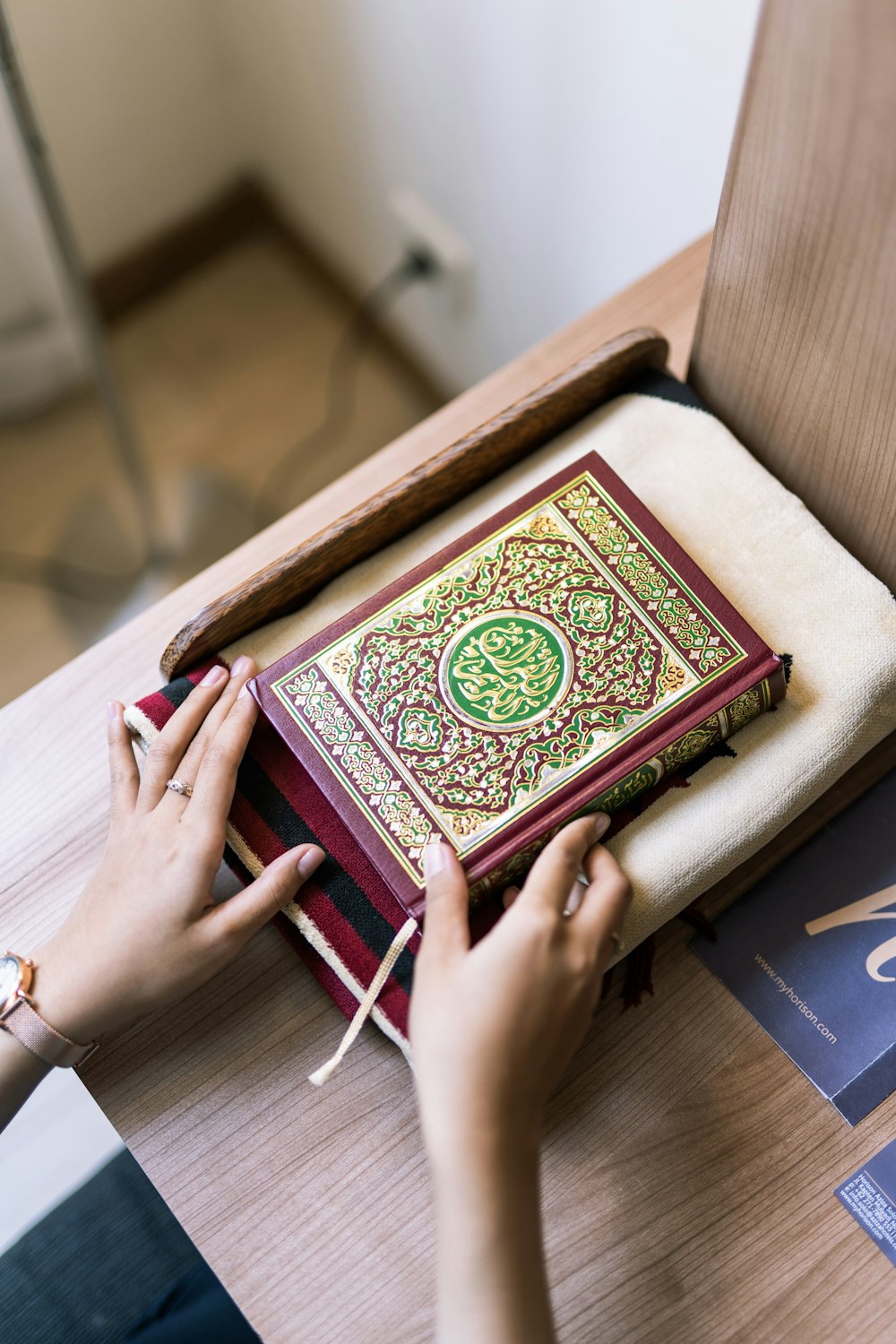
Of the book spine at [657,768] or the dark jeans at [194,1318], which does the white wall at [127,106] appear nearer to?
the book spine at [657,768]

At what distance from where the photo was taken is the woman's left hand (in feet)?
1.93

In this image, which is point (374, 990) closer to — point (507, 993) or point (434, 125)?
point (507, 993)

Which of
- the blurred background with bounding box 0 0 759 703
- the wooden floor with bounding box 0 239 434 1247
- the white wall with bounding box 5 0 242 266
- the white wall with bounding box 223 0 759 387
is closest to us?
the white wall with bounding box 223 0 759 387

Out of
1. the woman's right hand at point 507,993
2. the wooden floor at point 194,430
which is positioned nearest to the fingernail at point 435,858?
the woman's right hand at point 507,993

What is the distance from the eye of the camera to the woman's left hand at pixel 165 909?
23.1 inches

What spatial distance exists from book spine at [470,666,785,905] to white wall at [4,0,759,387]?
1.75 ft

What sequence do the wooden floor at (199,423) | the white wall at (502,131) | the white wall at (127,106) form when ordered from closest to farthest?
the white wall at (502,131), the white wall at (127,106), the wooden floor at (199,423)

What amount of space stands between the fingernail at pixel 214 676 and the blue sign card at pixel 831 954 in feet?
1.07

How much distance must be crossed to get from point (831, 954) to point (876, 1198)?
0.13 metres

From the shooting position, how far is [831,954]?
638 mm

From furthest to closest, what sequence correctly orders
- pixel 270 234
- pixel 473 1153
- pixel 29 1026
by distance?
1. pixel 270 234
2. pixel 29 1026
3. pixel 473 1153

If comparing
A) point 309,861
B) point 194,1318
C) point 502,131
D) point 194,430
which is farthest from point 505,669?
point 194,430

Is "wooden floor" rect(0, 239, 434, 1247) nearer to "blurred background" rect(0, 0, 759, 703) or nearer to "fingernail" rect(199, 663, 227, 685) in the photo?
"blurred background" rect(0, 0, 759, 703)

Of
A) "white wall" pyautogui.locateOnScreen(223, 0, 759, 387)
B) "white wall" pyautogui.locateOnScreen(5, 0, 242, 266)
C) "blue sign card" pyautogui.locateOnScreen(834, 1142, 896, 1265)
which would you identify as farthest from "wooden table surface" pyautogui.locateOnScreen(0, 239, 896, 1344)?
"white wall" pyautogui.locateOnScreen(5, 0, 242, 266)
